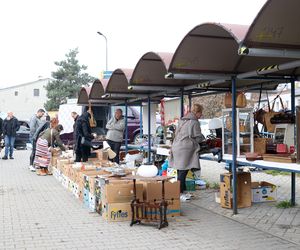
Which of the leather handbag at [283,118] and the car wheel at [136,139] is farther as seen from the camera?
the car wheel at [136,139]

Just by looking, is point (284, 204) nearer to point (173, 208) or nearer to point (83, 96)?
point (173, 208)

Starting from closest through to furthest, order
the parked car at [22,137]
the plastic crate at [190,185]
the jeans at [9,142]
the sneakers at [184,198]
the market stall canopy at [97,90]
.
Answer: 1. the sneakers at [184,198]
2. the plastic crate at [190,185]
3. the market stall canopy at [97,90]
4. the jeans at [9,142]
5. the parked car at [22,137]

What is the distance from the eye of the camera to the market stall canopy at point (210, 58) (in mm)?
6893

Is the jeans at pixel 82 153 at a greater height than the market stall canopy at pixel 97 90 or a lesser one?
lesser

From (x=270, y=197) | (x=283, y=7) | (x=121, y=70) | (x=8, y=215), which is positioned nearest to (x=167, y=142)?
(x=121, y=70)

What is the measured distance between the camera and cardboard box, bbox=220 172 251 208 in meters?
7.62

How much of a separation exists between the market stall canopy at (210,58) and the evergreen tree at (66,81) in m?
50.0

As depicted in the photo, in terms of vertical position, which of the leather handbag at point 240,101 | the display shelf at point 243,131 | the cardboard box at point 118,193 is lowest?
the cardboard box at point 118,193

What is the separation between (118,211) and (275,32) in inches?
135

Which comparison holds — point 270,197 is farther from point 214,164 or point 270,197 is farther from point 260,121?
point 214,164

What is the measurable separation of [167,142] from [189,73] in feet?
14.3

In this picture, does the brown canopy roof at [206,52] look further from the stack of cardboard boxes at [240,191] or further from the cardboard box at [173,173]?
the cardboard box at [173,173]

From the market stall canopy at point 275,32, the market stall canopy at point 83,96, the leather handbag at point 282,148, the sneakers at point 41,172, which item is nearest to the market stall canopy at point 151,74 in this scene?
the leather handbag at point 282,148

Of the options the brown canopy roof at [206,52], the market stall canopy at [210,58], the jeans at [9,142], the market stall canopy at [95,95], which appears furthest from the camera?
the jeans at [9,142]
